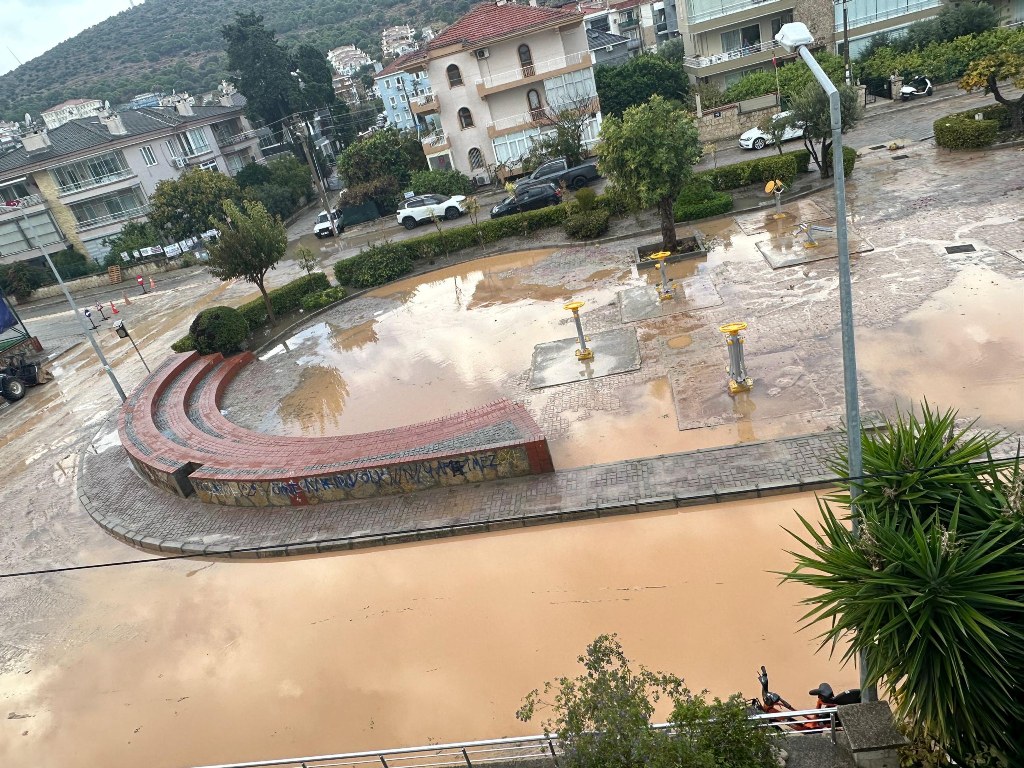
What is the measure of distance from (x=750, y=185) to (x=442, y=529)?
20.5 metres

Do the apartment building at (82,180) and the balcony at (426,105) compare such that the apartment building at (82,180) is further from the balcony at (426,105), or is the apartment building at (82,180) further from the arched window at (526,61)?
the arched window at (526,61)

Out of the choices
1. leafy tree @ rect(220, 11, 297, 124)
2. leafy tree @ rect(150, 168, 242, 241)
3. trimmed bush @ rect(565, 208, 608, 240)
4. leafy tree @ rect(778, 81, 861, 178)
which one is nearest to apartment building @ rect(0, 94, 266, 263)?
leafy tree @ rect(150, 168, 242, 241)

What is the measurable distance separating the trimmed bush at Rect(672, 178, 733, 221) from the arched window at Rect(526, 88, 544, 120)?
52.9 feet

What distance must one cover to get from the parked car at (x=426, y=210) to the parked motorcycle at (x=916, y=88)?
868 inches

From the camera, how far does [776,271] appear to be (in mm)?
18969

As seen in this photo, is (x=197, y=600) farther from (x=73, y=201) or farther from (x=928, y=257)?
(x=73, y=201)

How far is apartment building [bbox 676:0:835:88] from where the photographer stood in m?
40.1

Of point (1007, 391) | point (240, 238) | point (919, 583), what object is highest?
point (240, 238)

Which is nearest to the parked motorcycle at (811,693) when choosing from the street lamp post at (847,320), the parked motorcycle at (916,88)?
the street lamp post at (847,320)

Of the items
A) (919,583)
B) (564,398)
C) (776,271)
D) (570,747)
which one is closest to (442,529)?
(564,398)

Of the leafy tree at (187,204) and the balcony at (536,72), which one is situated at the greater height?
the balcony at (536,72)

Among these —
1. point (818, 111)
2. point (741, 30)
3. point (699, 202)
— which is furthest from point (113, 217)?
point (818, 111)

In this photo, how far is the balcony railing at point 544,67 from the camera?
3734 cm

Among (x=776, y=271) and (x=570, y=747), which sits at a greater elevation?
(x=570, y=747)
